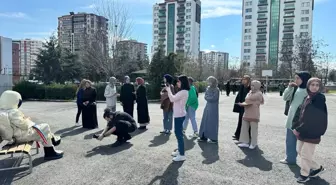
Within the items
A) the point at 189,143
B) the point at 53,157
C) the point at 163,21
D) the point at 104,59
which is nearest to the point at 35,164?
the point at 53,157

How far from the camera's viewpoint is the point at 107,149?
6219 mm

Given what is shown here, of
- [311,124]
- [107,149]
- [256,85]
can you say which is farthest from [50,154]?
[311,124]

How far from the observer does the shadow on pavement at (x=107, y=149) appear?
233 inches

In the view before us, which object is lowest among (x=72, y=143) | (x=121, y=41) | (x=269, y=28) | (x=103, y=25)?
(x=72, y=143)

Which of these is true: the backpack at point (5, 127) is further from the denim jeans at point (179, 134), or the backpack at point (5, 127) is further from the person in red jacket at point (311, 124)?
the person in red jacket at point (311, 124)

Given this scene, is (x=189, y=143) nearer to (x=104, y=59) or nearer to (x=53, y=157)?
(x=53, y=157)

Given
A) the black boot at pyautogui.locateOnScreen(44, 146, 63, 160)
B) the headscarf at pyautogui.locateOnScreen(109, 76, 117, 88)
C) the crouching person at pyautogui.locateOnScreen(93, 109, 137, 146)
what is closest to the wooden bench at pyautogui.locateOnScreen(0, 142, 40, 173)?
the black boot at pyautogui.locateOnScreen(44, 146, 63, 160)

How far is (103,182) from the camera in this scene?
4289mm

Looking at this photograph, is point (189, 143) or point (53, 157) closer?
point (53, 157)

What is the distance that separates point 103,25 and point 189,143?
875 inches

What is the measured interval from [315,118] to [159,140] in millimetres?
4040

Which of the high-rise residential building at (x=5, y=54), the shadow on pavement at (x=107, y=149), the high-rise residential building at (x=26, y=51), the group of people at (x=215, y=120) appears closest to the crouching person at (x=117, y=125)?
the group of people at (x=215, y=120)

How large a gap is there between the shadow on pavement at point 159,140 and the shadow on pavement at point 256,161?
2.06m

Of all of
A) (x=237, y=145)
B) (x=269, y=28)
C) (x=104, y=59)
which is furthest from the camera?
(x=269, y=28)
